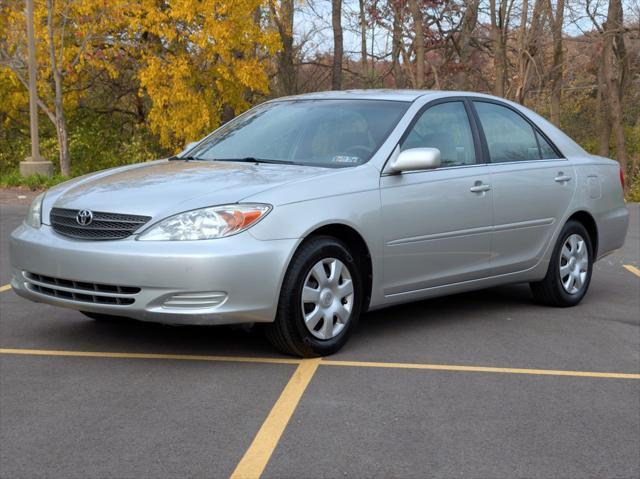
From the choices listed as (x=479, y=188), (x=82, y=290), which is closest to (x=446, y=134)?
(x=479, y=188)

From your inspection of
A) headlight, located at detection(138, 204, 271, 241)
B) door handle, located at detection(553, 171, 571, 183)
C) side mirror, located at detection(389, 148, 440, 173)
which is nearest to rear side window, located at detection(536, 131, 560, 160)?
door handle, located at detection(553, 171, 571, 183)

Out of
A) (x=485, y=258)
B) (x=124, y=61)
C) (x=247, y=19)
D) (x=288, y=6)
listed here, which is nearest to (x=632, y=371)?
(x=485, y=258)

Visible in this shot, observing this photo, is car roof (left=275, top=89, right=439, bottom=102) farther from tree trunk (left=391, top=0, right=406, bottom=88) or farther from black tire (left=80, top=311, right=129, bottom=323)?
tree trunk (left=391, top=0, right=406, bottom=88)

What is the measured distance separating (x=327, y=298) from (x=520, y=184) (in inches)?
84.7

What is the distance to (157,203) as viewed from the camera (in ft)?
18.0

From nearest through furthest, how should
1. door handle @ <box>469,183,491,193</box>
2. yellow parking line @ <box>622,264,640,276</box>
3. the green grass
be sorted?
door handle @ <box>469,183,491,193</box> → yellow parking line @ <box>622,264,640,276</box> → the green grass

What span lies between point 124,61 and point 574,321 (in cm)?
2218

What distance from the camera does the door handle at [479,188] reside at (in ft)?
22.4

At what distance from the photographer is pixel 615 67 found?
110 ft

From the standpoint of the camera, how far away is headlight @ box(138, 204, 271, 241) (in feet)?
17.6

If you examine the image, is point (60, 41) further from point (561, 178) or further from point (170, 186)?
point (170, 186)

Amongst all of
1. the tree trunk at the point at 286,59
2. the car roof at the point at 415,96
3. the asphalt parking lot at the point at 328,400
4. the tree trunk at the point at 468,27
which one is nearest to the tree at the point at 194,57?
the tree trunk at the point at 286,59

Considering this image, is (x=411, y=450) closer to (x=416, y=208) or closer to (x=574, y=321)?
(x=416, y=208)

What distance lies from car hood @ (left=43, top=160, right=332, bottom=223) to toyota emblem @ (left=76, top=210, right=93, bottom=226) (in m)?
0.04
